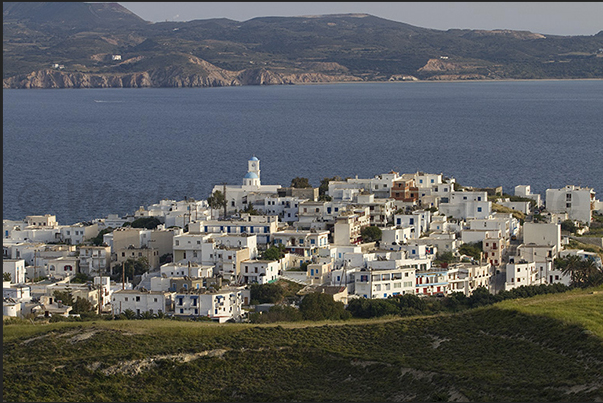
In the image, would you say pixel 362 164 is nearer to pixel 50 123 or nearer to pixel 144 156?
pixel 144 156

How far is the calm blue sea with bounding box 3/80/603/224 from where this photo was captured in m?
62.2

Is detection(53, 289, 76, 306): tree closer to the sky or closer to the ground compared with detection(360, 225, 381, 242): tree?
closer to the ground

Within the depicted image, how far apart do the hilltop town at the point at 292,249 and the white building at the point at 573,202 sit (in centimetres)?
12

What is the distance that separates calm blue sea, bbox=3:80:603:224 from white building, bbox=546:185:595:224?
40.8 feet

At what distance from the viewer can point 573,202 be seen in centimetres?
4472

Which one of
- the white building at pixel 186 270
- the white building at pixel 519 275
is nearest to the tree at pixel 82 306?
the white building at pixel 186 270

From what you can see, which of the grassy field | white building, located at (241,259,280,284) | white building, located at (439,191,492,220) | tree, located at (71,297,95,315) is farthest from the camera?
white building, located at (439,191,492,220)

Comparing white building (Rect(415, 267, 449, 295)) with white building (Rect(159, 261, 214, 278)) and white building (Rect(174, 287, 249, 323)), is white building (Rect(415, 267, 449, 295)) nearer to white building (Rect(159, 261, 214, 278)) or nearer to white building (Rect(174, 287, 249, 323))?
white building (Rect(174, 287, 249, 323))

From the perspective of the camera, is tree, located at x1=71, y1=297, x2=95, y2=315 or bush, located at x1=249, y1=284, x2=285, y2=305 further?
bush, located at x1=249, y1=284, x2=285, y2=305

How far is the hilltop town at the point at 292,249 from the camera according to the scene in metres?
30.2

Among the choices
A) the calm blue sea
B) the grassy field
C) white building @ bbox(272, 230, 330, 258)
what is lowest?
the calm blue sea

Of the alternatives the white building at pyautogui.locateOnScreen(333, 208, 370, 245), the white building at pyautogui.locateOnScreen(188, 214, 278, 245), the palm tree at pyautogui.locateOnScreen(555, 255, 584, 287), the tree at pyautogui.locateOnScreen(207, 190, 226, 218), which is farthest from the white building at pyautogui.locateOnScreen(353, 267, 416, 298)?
the tree at pyautogui.locateOnScreen(207, 190, 226, 218)

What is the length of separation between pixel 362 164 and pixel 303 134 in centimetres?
2885

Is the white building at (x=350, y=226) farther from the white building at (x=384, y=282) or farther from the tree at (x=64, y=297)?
the tree at (x=64, y=297)
